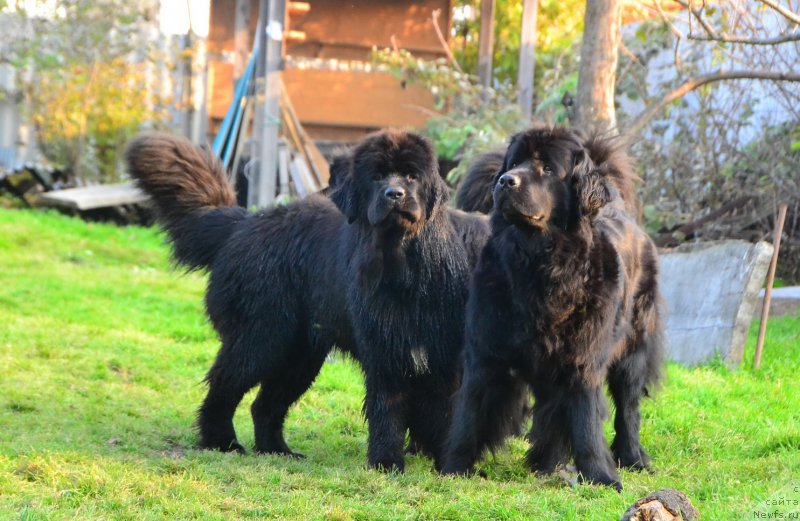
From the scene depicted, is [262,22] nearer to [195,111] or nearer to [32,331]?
[195,111]

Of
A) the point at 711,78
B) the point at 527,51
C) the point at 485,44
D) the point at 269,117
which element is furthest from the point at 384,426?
the point at 485,44

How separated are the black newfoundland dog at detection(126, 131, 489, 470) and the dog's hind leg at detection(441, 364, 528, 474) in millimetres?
351

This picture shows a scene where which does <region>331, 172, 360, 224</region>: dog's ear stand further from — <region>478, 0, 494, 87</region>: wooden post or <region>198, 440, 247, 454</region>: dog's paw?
<region>478, 0, 494, 87</region>: wooden post

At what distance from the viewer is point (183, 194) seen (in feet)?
21.2

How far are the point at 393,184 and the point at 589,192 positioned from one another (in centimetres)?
100

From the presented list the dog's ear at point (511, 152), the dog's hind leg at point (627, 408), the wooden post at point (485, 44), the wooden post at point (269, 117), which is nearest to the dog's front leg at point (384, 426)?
the dog's hind leg at point (627, 408)

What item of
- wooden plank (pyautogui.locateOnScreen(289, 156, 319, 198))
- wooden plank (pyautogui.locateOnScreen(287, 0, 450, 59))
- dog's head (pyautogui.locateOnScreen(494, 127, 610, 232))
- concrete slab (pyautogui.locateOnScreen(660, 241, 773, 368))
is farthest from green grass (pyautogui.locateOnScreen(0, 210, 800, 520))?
wooden plank (pyautogui.locateOnScreen(287, 0, 450, 59))

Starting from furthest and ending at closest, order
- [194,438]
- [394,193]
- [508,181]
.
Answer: [194,438] < [394,193] < [508,181]

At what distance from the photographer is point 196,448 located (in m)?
5.99

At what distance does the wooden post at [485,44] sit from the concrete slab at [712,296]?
6422 mm

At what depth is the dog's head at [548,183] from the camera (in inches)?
182

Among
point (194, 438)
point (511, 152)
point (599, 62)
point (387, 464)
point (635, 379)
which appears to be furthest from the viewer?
point (599, 62)

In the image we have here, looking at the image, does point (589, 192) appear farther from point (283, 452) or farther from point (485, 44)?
point (485, 44)

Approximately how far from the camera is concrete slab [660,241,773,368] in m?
7.38
